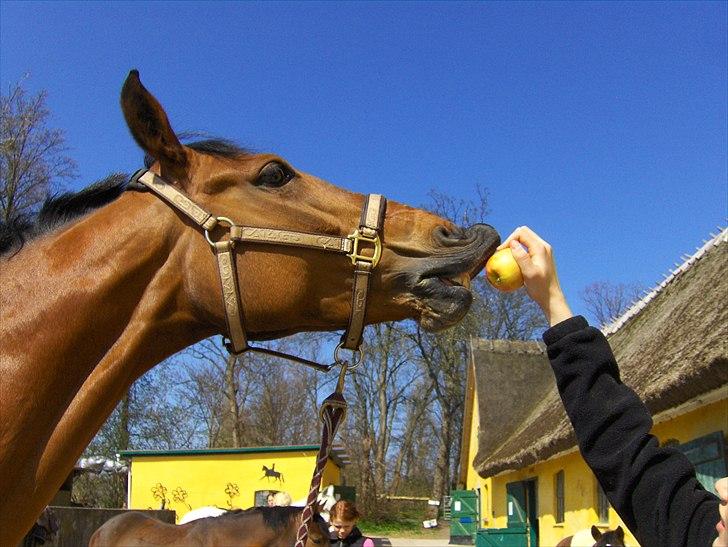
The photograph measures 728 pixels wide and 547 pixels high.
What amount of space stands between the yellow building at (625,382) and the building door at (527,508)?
28mm

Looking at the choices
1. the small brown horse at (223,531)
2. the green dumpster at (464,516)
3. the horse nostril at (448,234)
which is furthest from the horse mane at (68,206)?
the green dumpster at (464,516)

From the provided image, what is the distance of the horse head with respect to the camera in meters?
2.07

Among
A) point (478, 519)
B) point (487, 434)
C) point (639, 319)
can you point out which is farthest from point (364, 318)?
point (478, 519)

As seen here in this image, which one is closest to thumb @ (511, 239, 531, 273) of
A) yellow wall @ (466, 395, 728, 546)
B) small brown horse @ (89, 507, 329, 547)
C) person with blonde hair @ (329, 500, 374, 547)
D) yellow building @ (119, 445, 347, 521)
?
small brown horse @ (89, 507, 329, 547)

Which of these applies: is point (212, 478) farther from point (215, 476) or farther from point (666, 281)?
point (666, 281)

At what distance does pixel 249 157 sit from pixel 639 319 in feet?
48.3

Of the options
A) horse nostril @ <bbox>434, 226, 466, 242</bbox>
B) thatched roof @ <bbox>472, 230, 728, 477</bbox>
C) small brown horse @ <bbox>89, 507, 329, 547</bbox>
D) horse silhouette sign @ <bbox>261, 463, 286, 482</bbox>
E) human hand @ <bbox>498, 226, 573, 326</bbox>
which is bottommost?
small brown horse @ <bbox>89, 507, 329, 547</bbox>

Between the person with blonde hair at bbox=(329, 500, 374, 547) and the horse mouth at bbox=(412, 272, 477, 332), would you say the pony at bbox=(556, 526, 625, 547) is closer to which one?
the person with blonde hair at bbox=(329, 500, 374, 547)

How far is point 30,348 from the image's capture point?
1827 millimetres

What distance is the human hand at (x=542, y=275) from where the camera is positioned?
1.91m

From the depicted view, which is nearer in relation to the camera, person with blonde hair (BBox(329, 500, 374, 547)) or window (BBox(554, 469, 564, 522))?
person with blonde hair (BBox(329, 500, 374, 547))

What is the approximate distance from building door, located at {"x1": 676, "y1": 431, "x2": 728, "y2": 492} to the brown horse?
6.36 meters

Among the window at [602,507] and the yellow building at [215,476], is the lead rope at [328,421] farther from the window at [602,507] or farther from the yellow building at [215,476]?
the yellow building at [215,476]

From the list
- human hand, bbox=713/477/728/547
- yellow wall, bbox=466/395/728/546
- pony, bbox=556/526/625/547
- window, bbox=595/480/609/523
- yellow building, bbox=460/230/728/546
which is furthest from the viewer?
window, bbox=595/480/609/523
